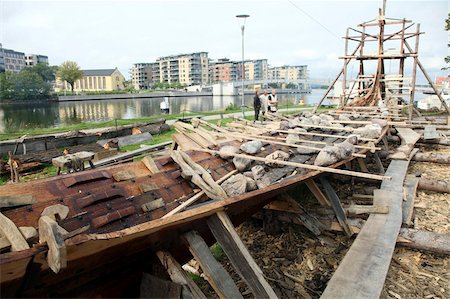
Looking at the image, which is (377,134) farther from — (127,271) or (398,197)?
(127,271)

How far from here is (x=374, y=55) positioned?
18.9 meters

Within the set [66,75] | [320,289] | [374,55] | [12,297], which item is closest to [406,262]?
[320,289]

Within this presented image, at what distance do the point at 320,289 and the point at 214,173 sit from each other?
2.38m

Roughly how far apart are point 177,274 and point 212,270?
36 centimetres

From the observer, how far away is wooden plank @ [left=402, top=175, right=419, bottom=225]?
19.2 feet

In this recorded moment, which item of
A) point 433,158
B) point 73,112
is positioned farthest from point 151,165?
point 73,112

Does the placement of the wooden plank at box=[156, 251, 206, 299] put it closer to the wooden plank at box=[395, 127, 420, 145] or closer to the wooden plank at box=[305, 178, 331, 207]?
the wooden plank at box=[305, 178, 331, 207]

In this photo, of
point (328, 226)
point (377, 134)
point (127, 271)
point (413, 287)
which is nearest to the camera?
point (127, 271)

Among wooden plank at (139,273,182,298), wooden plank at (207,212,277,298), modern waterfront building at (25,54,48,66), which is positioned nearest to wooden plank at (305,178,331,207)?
wooden plank at (207,212,277,298)

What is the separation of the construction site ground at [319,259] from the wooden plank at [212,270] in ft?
5.80

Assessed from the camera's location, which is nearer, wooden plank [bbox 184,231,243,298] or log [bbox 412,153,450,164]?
wooden plank [bbox 184,231,243,298]

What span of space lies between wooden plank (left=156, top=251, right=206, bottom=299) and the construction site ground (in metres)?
1.88

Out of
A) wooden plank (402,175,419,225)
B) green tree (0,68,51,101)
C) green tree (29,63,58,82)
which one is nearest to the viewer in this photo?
wooden plank (402,175,419,225)

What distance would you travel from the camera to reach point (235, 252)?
145 inches
